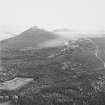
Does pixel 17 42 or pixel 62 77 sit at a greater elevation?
pixel 17 42

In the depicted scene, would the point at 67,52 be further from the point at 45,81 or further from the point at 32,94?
the point at 32,94

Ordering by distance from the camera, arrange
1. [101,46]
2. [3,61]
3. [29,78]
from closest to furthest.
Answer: [29,78] → [3,61] → [101,46]

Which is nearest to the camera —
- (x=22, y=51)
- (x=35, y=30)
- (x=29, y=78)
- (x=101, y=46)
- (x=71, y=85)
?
(x=71, y=85)

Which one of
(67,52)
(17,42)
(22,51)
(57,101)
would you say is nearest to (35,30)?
(17,42)

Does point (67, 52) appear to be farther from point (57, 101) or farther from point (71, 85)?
point (57, 101)

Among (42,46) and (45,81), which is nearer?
(45,81)

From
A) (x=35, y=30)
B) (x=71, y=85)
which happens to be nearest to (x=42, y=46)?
(x=35, y=30)
